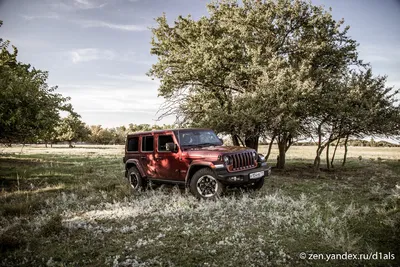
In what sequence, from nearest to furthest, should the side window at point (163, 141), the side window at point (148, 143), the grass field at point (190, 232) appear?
the grass field at point (190, 232), the side window at point (163, 141), the side window at point (148, 143)

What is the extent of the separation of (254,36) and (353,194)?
1071cm

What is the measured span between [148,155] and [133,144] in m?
1.21

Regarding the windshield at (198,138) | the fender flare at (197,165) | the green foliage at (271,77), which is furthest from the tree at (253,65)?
the fender flare at (197,165)

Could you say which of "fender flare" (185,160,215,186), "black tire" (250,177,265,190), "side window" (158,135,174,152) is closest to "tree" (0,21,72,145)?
"side window" (158,135,174,152)

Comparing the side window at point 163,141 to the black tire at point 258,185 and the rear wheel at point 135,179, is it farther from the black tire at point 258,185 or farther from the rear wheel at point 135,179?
the black tire at point 258,185

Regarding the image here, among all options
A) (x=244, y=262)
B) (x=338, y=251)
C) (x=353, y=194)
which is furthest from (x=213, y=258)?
(x=353, y=194)

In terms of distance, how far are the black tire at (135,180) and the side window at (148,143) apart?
1.04 m

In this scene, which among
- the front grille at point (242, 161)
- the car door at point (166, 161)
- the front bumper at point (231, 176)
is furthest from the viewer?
the car door at point (166, 161)

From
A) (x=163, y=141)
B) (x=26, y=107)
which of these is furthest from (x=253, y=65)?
(x=26, y=107)

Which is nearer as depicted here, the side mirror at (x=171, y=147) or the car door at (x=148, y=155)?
the side mirror at (x=171, y=147)

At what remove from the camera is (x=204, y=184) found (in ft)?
25.6

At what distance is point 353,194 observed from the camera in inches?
346

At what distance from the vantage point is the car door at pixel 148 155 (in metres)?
9.21

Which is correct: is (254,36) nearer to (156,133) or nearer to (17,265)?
(156,133)
